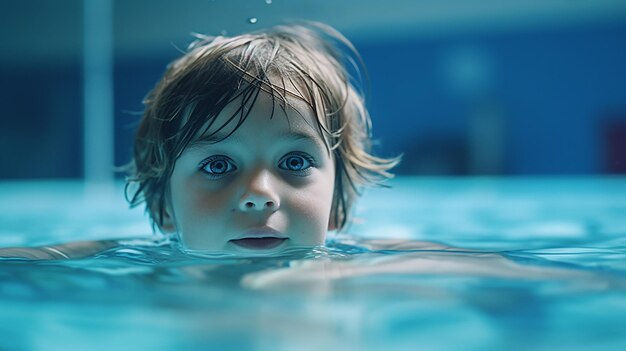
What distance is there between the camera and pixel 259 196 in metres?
1.41

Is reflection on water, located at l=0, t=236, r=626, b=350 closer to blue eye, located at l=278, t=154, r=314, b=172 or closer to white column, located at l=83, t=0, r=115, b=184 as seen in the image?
blue eye, located at l=278, t=154, r=314, b=172

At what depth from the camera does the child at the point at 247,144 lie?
1479 millimetres

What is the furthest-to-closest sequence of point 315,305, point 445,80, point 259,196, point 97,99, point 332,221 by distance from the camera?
1. point 445,80
2. point 97,99
3. point 332,221
4. point 259,196
5. point 315,305

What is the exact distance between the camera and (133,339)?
2.46ft

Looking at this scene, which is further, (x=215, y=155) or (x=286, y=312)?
(x=215, y=155)

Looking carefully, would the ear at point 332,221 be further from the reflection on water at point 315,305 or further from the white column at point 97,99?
the white column at point 97,99

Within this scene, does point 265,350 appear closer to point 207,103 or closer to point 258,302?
point 258,302

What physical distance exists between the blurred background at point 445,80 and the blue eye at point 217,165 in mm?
8132

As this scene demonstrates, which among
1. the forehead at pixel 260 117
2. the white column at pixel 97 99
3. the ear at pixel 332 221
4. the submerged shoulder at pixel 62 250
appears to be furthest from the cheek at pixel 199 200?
the white column at pixel 97 99

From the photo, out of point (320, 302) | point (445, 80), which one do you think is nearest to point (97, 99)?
point (445, 80)

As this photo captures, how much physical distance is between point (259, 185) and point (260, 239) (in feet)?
0.41

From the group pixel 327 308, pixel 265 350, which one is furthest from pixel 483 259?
pixel 265 350

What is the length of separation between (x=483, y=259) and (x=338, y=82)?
2.56 feet

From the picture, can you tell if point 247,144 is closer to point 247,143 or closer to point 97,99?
point 247,143
